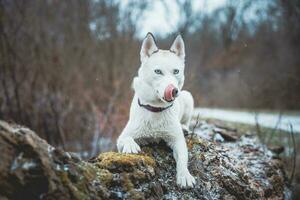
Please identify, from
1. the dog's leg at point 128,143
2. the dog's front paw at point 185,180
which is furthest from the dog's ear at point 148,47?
the dog's front paw at point 185,180

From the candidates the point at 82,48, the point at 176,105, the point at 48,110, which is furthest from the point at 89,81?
the point at 176,105

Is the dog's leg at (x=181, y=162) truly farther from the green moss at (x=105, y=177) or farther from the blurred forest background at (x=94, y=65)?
the blurred forest background at (x=94, y=65)

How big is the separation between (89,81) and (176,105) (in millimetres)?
7861

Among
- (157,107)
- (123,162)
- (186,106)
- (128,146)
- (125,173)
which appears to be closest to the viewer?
(125,173)

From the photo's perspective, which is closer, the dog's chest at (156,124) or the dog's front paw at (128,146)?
the dog's front paw at (128,146)

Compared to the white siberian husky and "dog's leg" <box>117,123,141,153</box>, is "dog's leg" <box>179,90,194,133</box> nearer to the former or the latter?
the white siberian husky

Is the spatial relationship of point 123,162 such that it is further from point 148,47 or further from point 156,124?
point 148,47

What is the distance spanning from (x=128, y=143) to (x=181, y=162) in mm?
591

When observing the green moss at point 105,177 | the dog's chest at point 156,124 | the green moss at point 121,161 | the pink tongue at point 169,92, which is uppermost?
the pink tongue at point 169,92

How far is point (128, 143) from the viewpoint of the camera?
11.7 feet

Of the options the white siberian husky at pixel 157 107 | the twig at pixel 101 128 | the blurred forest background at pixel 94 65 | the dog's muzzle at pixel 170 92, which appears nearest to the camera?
the dog's muzzle at pixel 170 92

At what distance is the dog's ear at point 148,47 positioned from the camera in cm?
366

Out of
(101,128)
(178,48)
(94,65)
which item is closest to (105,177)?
(178,48)

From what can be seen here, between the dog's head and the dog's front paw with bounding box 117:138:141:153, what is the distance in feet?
1.59
